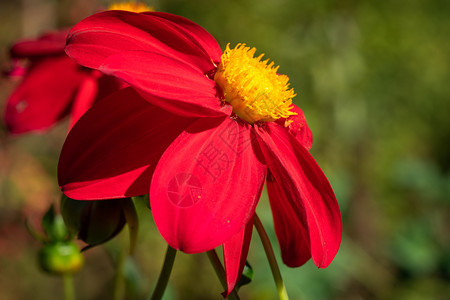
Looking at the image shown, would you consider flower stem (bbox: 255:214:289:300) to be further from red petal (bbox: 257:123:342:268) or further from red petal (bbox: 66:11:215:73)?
red petal (bbox: 66:11:215:73)

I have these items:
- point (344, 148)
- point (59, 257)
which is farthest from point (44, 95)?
point (344, 148)

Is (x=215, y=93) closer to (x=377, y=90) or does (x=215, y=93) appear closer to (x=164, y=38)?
(x=164, y=38)

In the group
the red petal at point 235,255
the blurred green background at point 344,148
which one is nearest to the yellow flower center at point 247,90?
the red petal at point 235,255

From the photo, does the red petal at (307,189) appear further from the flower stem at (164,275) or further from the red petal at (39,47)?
the red petal at (39,47)

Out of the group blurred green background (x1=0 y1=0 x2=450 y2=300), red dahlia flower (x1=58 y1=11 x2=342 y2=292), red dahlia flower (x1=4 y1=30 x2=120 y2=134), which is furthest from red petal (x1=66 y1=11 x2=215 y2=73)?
blurred green background (x1=0 y1=0 x2=450 y2=300)

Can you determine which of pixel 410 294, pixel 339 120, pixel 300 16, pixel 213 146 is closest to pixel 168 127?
pixel 213 146

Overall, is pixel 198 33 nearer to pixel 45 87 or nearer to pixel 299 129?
pixel 299 129

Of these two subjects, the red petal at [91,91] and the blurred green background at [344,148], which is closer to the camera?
the red petal at [91,91]
